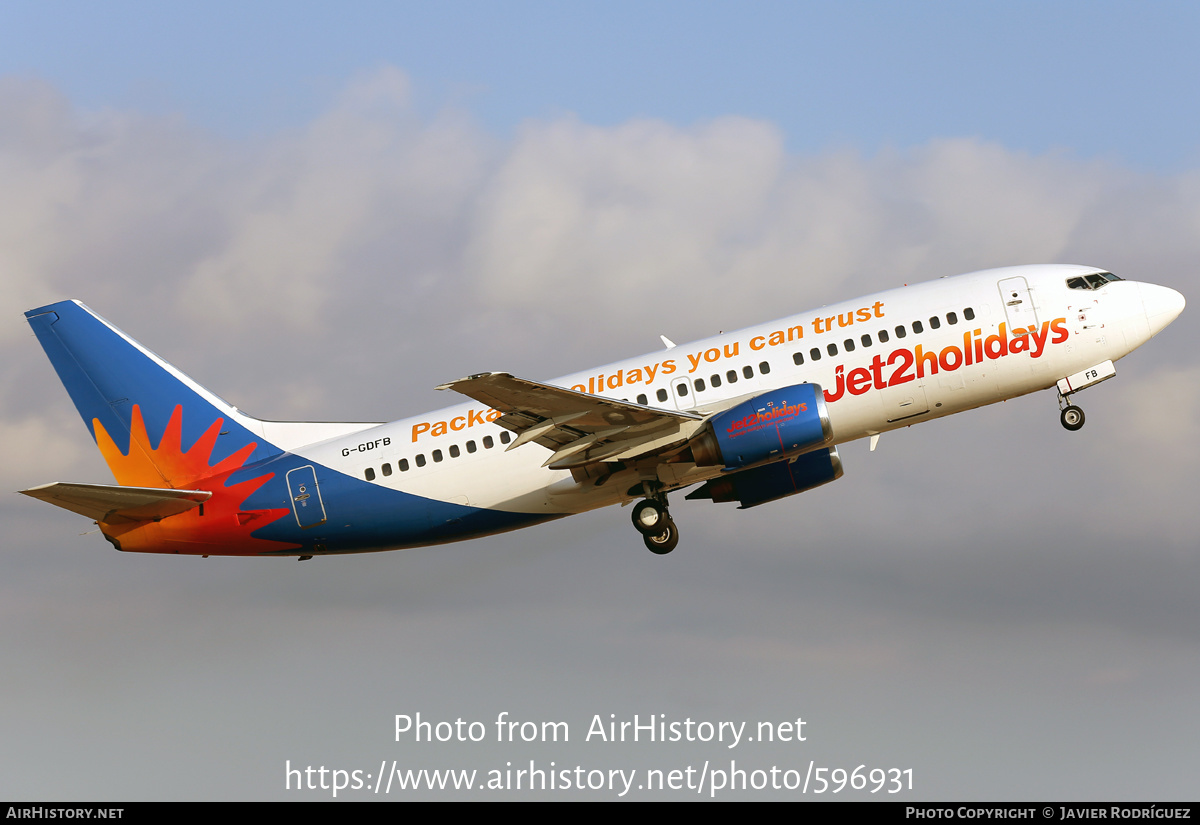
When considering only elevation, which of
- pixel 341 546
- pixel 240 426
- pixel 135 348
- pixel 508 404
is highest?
pixel 135 348

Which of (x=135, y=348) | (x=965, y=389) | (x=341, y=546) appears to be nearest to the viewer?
(x=965, y=389)

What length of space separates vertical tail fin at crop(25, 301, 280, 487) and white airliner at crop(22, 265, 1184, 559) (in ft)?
0.17

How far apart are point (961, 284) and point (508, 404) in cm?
1388

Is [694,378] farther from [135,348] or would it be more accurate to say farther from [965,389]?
[135,348]

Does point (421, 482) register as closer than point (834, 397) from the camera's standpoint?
No

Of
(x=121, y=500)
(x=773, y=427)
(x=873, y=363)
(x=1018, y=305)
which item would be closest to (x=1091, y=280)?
(x=1018, y=305)

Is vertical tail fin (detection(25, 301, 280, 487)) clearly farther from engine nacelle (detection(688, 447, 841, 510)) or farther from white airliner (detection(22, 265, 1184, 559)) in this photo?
engine nacelle (detection(688, 447, 841, 510))

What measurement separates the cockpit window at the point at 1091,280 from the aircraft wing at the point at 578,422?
1182 cm

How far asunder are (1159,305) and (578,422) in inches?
692

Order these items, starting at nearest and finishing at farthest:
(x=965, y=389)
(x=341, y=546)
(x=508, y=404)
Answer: (x=508, y=404), (x=965, y=389), (x=341, y=546)

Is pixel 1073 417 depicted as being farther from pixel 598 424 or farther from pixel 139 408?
pixel 139 408

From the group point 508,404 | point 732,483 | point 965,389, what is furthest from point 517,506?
point 965,389

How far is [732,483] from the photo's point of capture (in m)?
36.4

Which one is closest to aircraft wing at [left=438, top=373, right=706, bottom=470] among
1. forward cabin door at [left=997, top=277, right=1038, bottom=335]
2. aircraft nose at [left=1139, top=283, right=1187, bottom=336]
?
forward cabin door at [left=997, top=277, right=1038, bottom=335]
